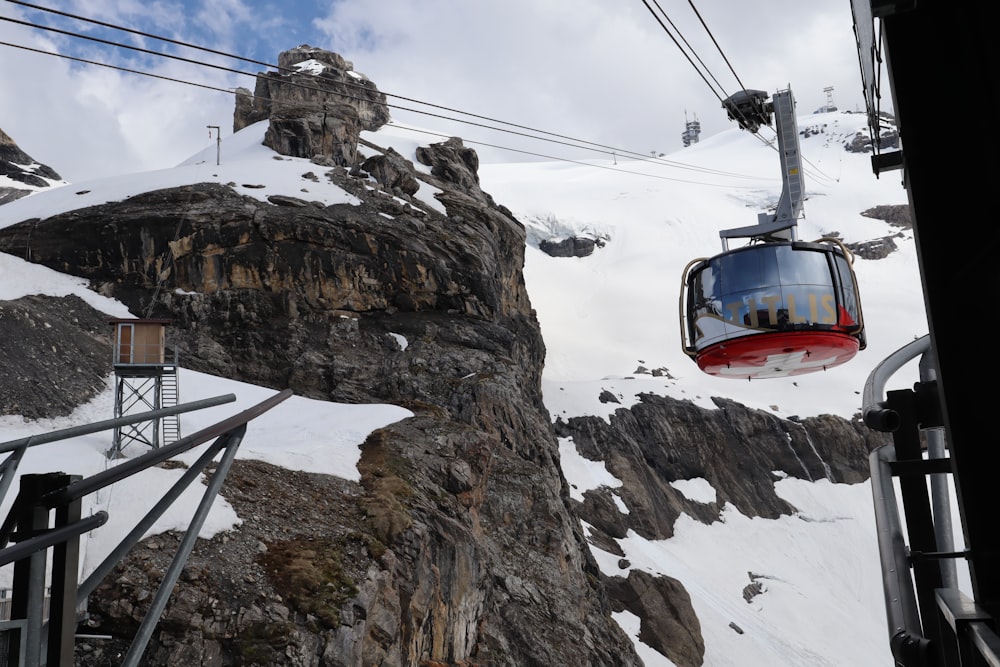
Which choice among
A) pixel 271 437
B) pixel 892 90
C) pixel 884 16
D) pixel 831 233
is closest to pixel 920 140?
pixel 892 90

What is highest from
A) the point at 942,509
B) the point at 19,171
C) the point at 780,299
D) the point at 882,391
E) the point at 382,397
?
the point at 19,171

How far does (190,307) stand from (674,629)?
96.5 feet

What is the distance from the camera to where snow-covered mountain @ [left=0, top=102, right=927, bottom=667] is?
29.0 m

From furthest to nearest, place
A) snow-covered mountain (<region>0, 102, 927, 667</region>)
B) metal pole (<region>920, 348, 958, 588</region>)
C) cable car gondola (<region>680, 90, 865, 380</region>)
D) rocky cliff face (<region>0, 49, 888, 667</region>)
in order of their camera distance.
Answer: snow-covered mountain (<region>0, 102, 927, 667</region>), rocky cliff face (<region>0, 49, 888, 667</region>), cable car gondola (<region>680, 90, 865, 380</region>), metal pole (<region>920, 348, 958, 588</region>)

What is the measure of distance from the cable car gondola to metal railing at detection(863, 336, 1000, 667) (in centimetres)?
786

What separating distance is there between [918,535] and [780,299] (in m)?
8.57

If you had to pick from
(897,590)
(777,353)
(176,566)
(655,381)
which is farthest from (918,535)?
(655,381)

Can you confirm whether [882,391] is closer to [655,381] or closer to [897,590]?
[897,590]

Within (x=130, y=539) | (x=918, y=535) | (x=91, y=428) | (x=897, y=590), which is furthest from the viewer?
(x=91, y=428)

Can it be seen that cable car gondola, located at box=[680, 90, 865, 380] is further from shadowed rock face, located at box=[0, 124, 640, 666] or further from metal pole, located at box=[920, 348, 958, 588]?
shadowed rock face, located at box=[0, 124, 640, 666]

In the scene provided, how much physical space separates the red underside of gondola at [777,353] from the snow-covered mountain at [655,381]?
14.9ft

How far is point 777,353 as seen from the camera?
42.3ft

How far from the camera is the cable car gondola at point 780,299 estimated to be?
41.1 ft

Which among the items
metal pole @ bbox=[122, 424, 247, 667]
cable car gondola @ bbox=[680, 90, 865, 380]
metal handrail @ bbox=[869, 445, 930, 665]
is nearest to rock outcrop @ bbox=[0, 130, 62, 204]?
cable car gondola @ bbox=[680, 90, 865, 380]
